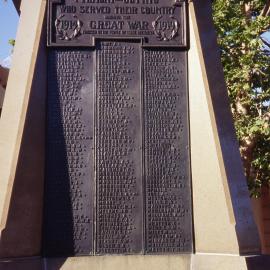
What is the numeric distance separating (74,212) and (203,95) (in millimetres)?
2177

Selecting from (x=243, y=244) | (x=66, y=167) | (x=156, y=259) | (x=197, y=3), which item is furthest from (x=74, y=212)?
(x=197, y=3)

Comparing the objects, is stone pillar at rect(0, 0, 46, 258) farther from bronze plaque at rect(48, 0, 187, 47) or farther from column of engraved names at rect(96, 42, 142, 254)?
column of engraved names at rect(96, 42, 142, 254)

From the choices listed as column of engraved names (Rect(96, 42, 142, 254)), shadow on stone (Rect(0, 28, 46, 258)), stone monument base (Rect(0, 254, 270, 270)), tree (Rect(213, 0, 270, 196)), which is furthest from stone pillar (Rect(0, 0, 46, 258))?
tree (Rect(213, 0, 270, 196))

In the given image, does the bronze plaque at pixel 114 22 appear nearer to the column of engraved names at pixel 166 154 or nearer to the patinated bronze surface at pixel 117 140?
the patinated bronze surface at pixel 117 140

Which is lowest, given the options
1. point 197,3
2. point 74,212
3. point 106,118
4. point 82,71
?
point 74,212

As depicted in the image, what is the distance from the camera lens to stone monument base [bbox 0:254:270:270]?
6.07m

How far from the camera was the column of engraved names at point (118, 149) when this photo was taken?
6.46m

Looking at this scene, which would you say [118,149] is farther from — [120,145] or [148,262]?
[148,262]

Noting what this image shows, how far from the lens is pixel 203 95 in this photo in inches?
264

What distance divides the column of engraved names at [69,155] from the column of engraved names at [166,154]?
2.46ft

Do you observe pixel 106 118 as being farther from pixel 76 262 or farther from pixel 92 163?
pixel 76 262

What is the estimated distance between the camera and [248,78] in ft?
42.4

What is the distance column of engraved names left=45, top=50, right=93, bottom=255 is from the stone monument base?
16 cm

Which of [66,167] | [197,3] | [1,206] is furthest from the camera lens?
[197,3]
